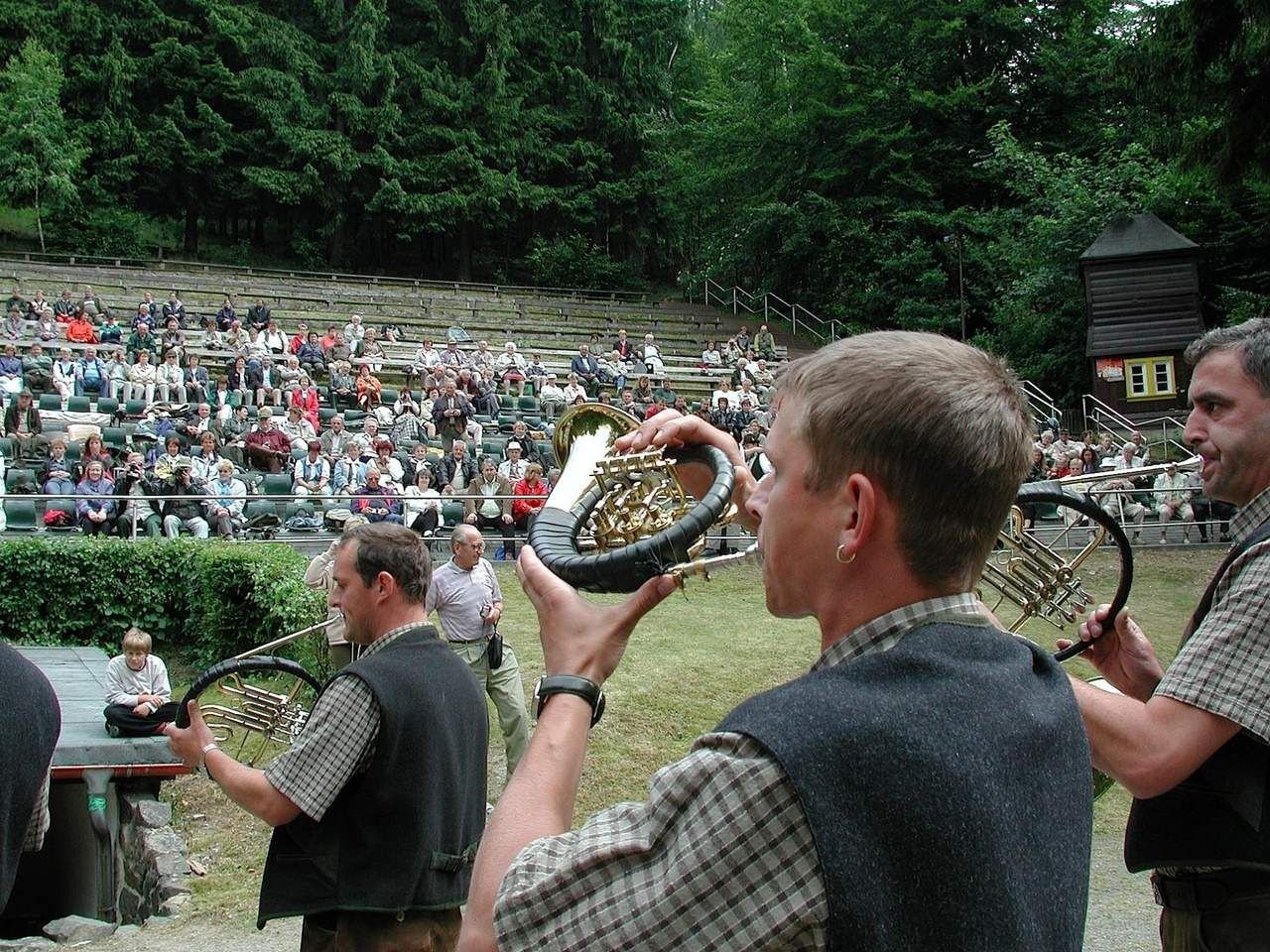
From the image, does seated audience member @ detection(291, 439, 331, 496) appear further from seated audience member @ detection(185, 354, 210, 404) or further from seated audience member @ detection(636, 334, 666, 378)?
seated audience member @ detection(636, 334, 666, 378)

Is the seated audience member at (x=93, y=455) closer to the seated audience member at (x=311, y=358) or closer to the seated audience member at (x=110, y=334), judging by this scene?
the seated audience member at (x=311, y=358)

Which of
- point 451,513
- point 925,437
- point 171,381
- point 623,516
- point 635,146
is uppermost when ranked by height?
point 635,146

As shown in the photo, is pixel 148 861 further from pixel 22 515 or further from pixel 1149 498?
pixel 1149 498

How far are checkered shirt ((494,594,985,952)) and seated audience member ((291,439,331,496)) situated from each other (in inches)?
564

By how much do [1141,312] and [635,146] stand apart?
2586 cm

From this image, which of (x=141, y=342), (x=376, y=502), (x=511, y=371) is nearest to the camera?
(x=376, y=502)

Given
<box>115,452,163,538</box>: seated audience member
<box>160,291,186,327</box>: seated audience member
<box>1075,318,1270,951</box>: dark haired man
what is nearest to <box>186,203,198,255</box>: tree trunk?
<box>160,291,186,327</box>: seated audience member

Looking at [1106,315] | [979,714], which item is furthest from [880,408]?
[1106,315]

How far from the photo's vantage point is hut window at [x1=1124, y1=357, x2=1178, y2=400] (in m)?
26.9

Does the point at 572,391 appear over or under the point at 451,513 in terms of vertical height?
over

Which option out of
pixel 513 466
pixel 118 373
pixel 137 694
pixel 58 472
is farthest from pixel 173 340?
pixel 137 694

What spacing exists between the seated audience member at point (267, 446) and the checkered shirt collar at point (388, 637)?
13.8 meters

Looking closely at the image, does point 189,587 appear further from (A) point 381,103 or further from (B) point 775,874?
(A) point 381,103

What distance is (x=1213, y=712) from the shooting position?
2094mm
